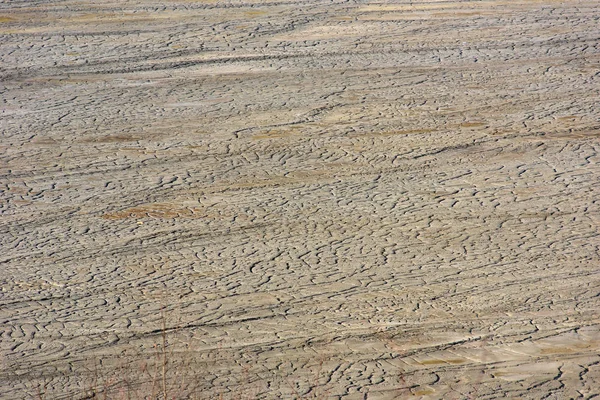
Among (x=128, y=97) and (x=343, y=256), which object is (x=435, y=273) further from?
(x=128, y=97)

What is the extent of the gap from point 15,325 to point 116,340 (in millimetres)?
398

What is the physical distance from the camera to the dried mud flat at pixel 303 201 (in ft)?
9.48

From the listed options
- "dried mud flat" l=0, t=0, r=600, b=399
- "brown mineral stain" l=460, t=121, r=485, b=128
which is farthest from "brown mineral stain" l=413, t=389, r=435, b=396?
"brown mineral stain" l=460, t=121, r=485, b=128

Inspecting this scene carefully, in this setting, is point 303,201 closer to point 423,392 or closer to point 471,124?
point 471,124

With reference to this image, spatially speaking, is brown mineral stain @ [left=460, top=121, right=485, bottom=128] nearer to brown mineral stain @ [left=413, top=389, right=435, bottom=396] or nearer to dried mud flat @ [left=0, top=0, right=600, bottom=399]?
dried mud flat @ [left=0, top=0, right=600, bottom=399]

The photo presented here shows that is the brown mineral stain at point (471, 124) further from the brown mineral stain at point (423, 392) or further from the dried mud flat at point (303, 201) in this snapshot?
the brown mineral stain at point (423, 392)

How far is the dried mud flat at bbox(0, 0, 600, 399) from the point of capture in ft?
9.48

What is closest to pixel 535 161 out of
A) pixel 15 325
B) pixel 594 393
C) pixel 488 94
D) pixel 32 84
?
pixel 488 94

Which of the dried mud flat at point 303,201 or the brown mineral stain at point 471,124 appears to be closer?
the dried mud flat at point 303,201

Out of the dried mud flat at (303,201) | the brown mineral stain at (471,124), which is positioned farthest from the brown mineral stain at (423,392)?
the brown mineral stain at (471,124)

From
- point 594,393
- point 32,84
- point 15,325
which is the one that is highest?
point 32,84

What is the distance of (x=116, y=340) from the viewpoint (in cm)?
298

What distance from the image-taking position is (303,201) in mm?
3951

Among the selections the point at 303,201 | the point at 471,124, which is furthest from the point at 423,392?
the point at 471,124
